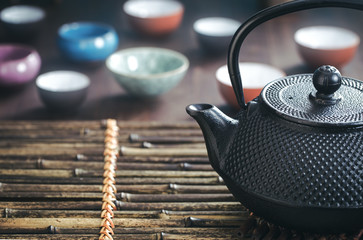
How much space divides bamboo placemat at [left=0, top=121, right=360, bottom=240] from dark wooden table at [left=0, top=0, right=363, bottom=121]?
0.13 metres

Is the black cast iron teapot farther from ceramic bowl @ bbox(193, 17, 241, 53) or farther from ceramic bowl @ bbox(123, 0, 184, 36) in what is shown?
ceramic bowl @ bbox(123, 0, 184, 36)

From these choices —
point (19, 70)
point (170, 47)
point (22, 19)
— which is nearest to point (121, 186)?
point (19, 70)

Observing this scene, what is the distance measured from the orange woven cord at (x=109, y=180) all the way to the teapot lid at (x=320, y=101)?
34cm

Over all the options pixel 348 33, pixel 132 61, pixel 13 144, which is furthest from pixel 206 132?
pixel 348 33

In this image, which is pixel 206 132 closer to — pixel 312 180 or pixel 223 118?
pixel 223 118

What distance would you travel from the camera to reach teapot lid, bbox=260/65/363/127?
2.45 ft

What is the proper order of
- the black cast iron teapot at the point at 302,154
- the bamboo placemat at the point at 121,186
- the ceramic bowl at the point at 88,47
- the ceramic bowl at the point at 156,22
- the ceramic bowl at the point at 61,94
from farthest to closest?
the ceramic bowl at the point at 156,22
the ceramic bowl at the point at 88,47
the ceramic bowl at the point at 61,94
the bamboo placemat at the point at 121,186
the black cast iron teapot at the point at 302,154

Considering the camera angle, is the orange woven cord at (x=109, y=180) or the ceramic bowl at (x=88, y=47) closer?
the orange woven cord at (x=109, y=180)

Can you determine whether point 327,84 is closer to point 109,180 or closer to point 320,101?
point 320,101

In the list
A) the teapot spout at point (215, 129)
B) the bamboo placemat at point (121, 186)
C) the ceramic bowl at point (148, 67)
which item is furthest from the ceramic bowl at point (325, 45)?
the teapot spout at point (215, 129)

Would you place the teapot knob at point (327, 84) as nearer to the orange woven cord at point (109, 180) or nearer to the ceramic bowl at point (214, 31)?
the orange woven cord at point (109, 180)

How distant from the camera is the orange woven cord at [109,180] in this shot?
2.87ft

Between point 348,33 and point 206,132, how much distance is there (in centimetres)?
107

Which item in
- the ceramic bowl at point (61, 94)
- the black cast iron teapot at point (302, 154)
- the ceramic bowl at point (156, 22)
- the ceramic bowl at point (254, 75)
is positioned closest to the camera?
the black cast iron teapot at point (302, 154)
